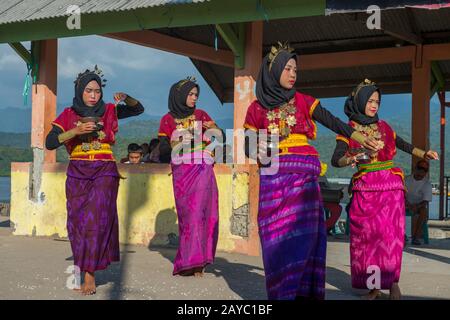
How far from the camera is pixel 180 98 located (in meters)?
6.25

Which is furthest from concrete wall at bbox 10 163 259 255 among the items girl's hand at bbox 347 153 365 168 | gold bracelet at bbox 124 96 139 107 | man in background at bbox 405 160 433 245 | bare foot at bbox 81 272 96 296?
man in background at bbox 405 160 433 245

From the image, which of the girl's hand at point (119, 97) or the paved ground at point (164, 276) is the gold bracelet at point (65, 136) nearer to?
the girl's hand at point (119, 97)

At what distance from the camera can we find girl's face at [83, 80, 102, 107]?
17.4ft

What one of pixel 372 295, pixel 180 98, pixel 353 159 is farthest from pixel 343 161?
pixel 180 98

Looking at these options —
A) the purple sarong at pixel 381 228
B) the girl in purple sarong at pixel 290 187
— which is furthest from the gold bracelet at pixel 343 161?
the girl in purple sarong at pixel 290 187

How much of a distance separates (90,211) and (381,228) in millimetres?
2395

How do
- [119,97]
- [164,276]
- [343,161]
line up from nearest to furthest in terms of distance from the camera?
[343,161], [119,97], [164,276]

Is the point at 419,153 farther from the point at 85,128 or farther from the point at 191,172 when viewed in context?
the point at 85,128

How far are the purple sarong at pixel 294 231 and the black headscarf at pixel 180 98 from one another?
219 centimetres

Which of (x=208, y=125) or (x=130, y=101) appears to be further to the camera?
(x=208, y=125)

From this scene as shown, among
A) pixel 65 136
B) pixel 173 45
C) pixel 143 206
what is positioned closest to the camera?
pixel 65 136

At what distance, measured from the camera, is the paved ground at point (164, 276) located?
17.1 ft

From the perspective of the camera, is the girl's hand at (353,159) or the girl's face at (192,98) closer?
the girl's hand at (353,159)

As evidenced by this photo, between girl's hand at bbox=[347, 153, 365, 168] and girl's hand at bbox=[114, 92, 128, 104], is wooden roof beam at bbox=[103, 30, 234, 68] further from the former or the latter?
girl's hand at bbox=[347, 153, 365, 168]
